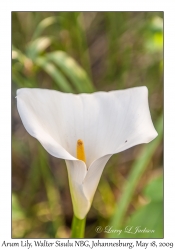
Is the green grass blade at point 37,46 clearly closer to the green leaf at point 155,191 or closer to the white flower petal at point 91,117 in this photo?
the white flower petal at point 91,117

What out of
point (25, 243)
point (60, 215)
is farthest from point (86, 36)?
point (25, 243)

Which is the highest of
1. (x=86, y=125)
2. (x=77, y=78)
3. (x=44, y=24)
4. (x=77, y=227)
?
(x=44, y=24)

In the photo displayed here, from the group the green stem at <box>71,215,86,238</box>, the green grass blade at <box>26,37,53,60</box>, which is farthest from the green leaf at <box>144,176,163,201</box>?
the green grass blade at <box>26,37,53,60</box>

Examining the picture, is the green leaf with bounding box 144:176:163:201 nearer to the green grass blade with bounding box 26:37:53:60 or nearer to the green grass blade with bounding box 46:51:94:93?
the green grass blade with bounding box 46:51:94:93

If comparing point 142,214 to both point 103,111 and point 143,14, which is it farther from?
point 143,14

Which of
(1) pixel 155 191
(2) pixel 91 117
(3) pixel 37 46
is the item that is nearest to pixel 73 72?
(3) pixel 37 46

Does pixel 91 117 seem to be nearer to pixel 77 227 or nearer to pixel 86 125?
pixel 86 125

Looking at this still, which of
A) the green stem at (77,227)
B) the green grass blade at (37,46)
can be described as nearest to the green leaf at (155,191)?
the green stem at (77,227)
